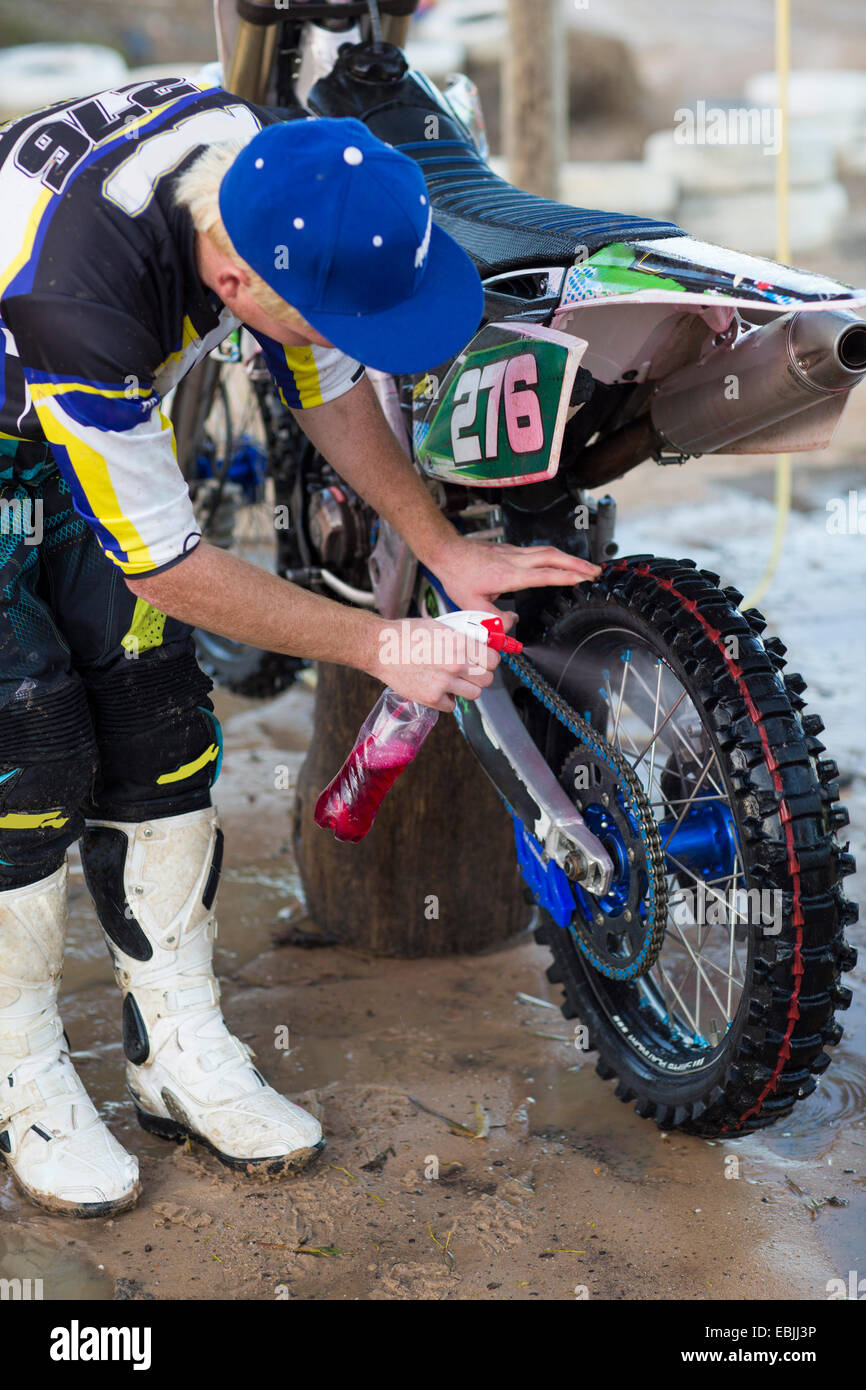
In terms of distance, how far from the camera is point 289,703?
425 centimetres

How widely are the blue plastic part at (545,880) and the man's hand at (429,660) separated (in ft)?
1.29

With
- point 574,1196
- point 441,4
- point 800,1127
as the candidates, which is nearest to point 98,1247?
point 574,1196

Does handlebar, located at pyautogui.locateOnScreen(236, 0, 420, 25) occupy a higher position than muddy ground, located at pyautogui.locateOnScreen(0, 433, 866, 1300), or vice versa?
handlebar, located at pyautogui.locateOnScreen(236, 0, 420, 25)

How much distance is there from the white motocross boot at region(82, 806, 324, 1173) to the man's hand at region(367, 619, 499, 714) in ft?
1.82

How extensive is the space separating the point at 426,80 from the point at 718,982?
170cm

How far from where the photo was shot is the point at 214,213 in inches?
68.3

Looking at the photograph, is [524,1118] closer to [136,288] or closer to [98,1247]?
[98,1247]

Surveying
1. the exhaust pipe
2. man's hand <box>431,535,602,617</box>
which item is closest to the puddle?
man's hand <box>431,535,602,617</box>

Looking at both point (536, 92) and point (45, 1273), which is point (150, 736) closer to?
point (45, 1273)

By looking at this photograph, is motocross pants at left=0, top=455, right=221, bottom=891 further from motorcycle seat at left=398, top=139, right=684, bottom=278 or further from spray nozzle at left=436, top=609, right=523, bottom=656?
motorcycle seat at left=398, top=139, right=684, bottom=278

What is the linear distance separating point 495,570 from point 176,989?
841 mm

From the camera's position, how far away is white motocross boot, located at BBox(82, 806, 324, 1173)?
7.35 ft

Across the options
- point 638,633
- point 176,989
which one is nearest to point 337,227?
point 638,633

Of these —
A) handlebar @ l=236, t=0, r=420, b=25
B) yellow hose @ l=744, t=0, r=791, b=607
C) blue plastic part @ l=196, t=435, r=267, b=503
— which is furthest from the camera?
yellow hose @ l=744, t=0, r=791, b=607
